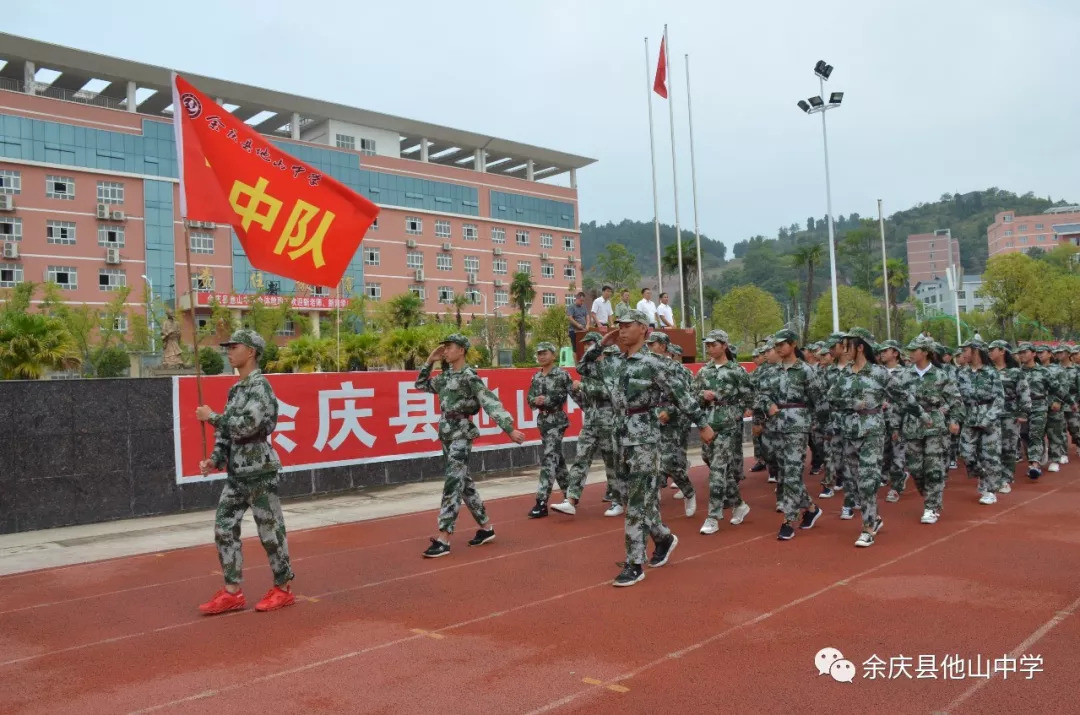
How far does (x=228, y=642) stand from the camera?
5.23 metres

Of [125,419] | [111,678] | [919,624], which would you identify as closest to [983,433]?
[919,624]

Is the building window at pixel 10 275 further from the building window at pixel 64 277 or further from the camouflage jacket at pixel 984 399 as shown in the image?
the camouflage jacket at pixel 984 399

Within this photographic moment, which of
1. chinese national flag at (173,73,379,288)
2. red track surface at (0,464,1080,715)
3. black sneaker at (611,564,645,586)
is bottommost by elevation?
red track surface at (0,464,1080,715)

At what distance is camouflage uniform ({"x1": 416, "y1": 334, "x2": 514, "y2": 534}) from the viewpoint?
7543mm

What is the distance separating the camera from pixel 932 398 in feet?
30.5

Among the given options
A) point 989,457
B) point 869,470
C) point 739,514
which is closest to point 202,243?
point 739,514

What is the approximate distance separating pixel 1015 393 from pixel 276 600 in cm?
981

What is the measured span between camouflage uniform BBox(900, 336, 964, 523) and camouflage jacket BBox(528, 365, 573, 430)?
367cm

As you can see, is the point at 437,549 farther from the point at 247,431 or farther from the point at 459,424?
the point at 247,431

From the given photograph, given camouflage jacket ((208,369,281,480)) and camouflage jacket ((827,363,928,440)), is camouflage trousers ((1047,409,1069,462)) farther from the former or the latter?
camouflage jacket ((208,369,281,480))

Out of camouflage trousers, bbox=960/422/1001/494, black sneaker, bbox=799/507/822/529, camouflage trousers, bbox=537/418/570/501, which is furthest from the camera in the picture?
camouflage trousers, bbox=960/422/1001/494

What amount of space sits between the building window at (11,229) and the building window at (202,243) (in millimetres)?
9578

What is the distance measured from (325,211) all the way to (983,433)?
26.0 feet

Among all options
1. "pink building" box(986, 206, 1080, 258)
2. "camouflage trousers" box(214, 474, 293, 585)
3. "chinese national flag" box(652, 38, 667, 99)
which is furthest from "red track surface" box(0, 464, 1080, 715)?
"pink building" box(986, 206, 1080, 258)
